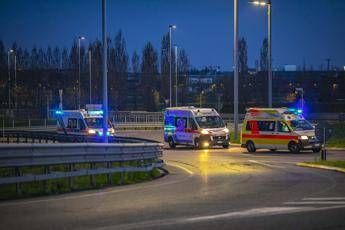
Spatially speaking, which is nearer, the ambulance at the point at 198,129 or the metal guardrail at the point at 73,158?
the metal guardrail at the point at 73,158

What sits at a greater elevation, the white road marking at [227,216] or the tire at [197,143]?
the white road marking at [227,216]

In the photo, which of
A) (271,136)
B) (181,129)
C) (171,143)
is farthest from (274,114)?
(171,143)

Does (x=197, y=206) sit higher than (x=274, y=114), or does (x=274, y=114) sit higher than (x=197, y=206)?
(x=274, y=114)

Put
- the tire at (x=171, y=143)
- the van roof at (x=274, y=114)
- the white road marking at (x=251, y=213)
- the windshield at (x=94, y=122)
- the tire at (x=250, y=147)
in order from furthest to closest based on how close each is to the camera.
Result: the windshield at (x=94, y=122), the tire at (x=171, y=143), the tire at (x=250, y=147), the van roof at (x=274, y=114), the white road marking at (x=251, y=213)

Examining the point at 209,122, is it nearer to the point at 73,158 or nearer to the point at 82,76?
the point at 73,158

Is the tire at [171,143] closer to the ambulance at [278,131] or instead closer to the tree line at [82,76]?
the ambulance at [278,131]

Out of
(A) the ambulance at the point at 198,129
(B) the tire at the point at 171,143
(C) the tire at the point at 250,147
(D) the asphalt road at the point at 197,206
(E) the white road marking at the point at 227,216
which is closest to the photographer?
(E) the white road marking at the point at 227,216

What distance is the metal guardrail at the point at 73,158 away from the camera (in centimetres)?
1479

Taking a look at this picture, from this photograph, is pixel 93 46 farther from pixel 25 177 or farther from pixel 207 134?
pixel 25 177

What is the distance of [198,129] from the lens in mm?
38562

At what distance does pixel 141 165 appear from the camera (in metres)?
21.0

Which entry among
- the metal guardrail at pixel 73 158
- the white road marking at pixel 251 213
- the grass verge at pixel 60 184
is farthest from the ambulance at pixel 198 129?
the white road marking at pixel 251 213

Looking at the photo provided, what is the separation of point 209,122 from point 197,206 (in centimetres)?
2607

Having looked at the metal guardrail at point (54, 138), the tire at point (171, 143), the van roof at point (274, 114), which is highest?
the van roof at point (274, 114)
